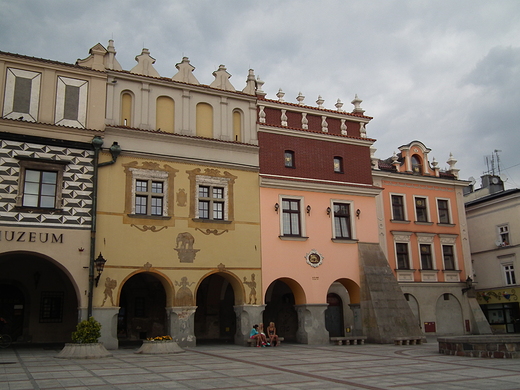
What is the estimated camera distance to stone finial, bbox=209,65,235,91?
25469 millimetres

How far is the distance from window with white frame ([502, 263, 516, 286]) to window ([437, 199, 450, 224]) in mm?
4727

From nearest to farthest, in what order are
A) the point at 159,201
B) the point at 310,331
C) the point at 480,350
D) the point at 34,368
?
1. the point at 34,368
2. the point at 480,350
3. the point at 159,201
4. the point at 310,331

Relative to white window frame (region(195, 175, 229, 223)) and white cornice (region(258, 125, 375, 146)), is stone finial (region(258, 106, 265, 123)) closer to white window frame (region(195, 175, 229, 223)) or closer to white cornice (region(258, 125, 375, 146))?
white cornice (region(258, 125, 375, 146))

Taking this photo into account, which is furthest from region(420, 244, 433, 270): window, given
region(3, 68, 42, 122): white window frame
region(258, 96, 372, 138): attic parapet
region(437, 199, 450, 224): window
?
region(3, 68, 42, 122): white window frame

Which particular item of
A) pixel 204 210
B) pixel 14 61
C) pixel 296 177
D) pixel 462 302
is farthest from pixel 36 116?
pixel 462 302

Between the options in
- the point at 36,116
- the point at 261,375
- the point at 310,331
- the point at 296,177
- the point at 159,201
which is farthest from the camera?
the point at 296,177

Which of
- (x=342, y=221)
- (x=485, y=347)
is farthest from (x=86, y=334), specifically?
(x=342, y=221)

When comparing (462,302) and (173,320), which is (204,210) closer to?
(173,320)

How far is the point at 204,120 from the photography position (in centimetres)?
2478

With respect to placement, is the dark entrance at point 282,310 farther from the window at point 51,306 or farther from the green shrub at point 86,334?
the green shrub at point 86,334

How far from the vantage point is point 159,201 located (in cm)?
2275

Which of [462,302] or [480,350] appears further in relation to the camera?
[462,302]

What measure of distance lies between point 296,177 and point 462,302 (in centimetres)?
1473

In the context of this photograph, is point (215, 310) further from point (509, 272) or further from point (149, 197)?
point (509, 272)
